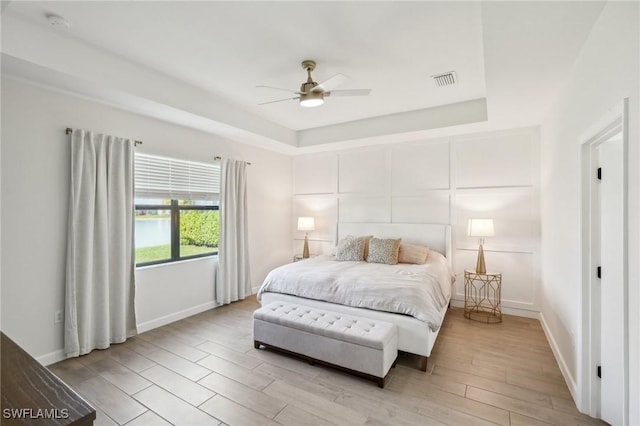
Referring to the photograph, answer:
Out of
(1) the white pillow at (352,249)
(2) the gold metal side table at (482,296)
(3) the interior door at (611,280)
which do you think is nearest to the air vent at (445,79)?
(3) the interior door at (611,280)

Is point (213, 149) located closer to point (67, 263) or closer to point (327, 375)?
point (67, 263)

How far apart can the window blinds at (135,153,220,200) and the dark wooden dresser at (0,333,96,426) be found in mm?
3238

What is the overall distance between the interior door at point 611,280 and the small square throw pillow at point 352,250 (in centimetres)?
272

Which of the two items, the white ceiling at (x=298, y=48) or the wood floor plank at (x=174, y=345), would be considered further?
the wood floor plank at (x=174, y=345)

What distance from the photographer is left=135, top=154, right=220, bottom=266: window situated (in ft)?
12.3

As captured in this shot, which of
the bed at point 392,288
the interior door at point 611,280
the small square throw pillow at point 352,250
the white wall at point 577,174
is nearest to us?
the white wall at point 577,174

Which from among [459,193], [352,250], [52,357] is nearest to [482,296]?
[459,193]

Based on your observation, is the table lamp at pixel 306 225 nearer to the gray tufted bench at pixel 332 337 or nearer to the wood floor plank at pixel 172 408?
the gray tufted bench at pixel 332 337

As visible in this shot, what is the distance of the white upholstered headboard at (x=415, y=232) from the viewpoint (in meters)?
4.56

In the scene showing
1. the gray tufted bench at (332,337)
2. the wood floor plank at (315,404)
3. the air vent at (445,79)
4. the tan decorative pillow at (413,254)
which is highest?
the air vent at (445,79)

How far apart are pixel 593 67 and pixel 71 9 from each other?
12.0 feet

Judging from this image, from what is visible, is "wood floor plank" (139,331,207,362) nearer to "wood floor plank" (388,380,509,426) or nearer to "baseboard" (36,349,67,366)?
"baseboard" (36,349,67,366)

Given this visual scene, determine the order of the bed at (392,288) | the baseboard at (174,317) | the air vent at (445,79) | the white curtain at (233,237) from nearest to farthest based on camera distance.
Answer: the bed at (392,288)
the air vent at (445,79)
the baseboard at (174,317)
the white curtain at (233,237)

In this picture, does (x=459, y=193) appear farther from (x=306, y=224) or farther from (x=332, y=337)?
(x=332, y=337)
